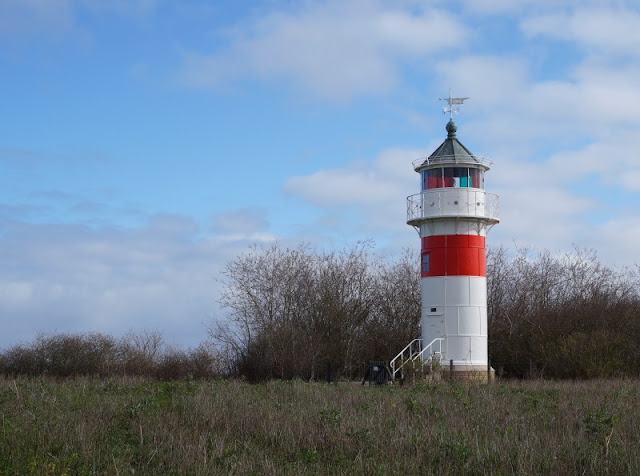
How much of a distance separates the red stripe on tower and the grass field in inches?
386

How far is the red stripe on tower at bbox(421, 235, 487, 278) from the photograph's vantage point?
2486 centimetres

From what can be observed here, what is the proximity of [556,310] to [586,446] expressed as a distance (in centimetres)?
2157

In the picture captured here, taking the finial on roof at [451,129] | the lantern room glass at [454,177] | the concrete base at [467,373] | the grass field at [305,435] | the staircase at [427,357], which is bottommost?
the grass field at [305,435]

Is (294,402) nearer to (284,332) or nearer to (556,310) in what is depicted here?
(284,332)

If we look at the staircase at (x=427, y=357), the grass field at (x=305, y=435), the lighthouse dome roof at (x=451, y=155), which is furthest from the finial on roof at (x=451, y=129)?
the grass field at (x=305, y=435)

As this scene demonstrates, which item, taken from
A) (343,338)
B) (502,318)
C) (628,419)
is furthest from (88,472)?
(502,318)

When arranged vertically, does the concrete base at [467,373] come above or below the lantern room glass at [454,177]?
below

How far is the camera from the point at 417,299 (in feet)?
109

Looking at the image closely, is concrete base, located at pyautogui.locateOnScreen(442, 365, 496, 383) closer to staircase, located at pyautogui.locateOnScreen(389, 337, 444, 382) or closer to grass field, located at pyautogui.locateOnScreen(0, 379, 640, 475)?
staircase, located at pyautogui.locateOnScreen(389, 337, 444, 382)

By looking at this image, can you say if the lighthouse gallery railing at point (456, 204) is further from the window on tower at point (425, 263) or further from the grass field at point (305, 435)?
the grass field at point (305, 435)

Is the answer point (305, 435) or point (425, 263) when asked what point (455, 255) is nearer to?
point (425, 263)

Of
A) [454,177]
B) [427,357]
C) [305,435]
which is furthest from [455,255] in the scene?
[305,435]

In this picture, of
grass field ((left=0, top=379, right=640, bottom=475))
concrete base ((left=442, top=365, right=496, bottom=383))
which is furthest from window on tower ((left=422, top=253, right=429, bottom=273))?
grass field ((left=0, top=379, right=640, bottom=475))

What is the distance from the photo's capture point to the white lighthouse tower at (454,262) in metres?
24.8
